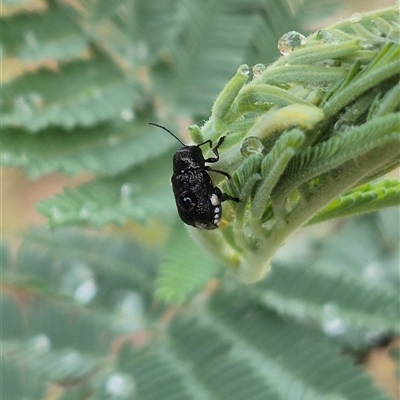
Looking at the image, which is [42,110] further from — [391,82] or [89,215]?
[391,82]

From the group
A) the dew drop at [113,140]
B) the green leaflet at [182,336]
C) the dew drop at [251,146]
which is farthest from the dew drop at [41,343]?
the dew drop at [251,146]

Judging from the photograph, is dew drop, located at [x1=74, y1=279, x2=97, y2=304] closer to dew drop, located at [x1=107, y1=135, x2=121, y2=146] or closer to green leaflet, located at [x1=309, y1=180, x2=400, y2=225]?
dew drop, located at [x1=107, y1=135, x2=121, y2=146]

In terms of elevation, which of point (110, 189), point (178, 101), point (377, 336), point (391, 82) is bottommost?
point (391, 82)

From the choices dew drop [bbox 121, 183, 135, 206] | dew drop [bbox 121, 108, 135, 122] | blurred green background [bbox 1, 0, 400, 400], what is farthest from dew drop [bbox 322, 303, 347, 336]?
dew drop [bbox 121, 108, 135, 122]

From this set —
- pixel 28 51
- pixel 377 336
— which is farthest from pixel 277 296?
pixel 28 51

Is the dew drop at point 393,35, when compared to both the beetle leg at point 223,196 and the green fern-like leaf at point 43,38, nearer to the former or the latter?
the beetle leg at point 223,196
